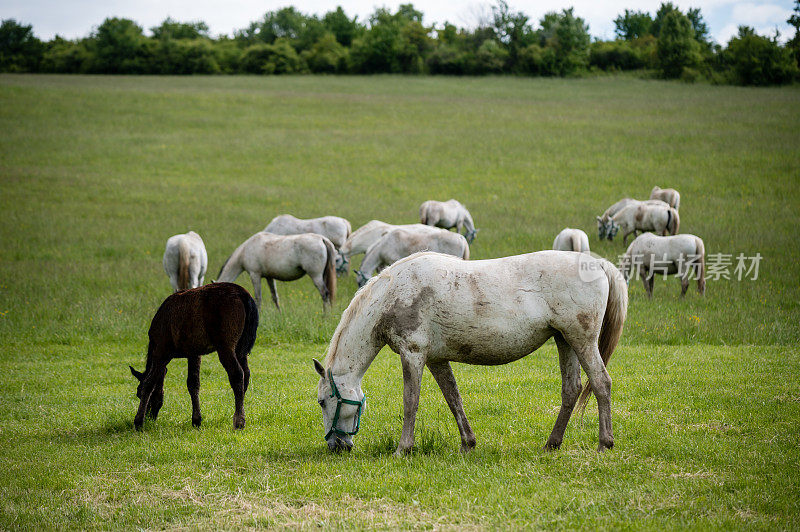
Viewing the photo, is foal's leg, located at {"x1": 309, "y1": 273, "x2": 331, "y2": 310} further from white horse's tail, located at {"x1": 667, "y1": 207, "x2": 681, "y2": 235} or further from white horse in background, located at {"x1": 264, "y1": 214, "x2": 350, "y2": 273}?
white horse's tail, located at {"x1": 667, "y1": 207, "x2": 681, "y2": 235}

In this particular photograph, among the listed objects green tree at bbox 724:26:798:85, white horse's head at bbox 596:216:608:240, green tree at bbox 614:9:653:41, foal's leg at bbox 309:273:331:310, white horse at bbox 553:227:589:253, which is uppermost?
green tree at bbox 614:9:653:41

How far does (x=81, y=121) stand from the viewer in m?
44.1

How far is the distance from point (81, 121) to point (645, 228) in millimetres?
36781

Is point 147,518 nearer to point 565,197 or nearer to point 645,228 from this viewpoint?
point 645,228

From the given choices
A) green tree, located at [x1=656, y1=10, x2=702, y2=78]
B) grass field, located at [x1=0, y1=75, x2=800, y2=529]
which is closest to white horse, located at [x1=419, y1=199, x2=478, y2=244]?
grass field, located at [x1=0, y1=75, x2=800, y2=529]

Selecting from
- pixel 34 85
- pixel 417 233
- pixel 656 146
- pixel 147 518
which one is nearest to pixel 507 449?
pixel 147 518

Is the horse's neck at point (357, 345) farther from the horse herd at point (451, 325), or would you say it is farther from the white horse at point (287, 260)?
the white horse at point (287, 260)

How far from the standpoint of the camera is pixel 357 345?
6.79 metres

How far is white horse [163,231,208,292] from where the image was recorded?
15.6m

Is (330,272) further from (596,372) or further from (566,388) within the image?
(596,372)

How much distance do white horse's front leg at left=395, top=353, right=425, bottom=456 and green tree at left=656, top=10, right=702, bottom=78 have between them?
226 feet

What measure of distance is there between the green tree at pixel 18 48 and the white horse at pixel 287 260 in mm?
76421

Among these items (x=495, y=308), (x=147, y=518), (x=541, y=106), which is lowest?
(x=147, y=518)

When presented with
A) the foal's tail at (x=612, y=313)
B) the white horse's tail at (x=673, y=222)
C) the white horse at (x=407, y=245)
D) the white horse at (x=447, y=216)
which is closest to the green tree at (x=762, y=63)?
the white horse's tail at (x=673, y=222)
